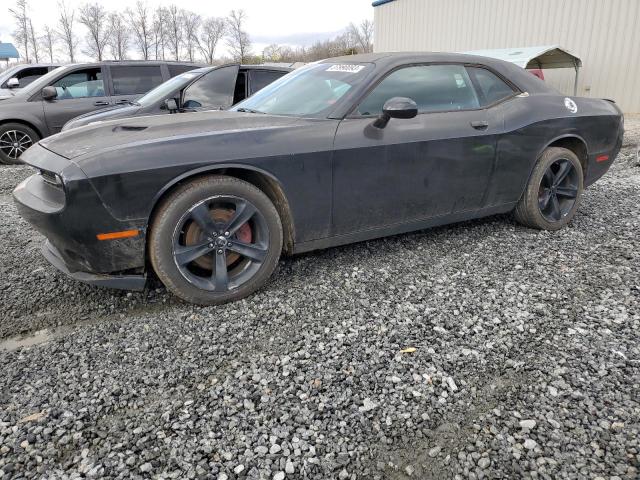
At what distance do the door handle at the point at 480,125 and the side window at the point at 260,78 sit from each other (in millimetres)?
3860

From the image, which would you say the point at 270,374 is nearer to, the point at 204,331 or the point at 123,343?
the point at 204,331

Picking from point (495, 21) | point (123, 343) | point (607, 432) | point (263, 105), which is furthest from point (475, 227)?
point (495, 21)

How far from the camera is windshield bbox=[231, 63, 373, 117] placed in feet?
11.0

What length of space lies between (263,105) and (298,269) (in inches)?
51.9

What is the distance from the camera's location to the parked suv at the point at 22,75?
31.3 ft

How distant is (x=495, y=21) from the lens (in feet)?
57.9

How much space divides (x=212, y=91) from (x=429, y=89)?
369 centimetres

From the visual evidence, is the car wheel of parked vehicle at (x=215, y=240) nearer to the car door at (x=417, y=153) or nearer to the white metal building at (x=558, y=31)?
the car door at (x=417, y=153)

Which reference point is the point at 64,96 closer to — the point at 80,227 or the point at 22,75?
the point at 22,75

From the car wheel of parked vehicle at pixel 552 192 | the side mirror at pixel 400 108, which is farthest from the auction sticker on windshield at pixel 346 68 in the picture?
the car wheel of parked vehicle at pixel 552 192

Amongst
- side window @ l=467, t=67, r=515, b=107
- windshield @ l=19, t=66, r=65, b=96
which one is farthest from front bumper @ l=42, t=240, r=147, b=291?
windshield @ l=19, t=66, r=65, b=96

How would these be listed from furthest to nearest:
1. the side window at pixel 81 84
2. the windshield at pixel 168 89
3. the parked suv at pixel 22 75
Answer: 1. the parked suv at pixel 22 75
2. the side window at pixel 81 84
3. the windshield at pixel 168 89

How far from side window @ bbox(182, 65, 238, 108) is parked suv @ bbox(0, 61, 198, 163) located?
75.8 inches

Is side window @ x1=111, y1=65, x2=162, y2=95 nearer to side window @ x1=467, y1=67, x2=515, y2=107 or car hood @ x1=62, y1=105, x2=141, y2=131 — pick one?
car hood @ x1=62, y1=105, x2=141, y2=131
